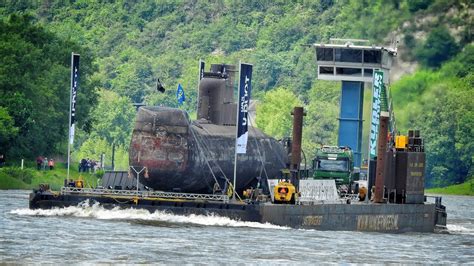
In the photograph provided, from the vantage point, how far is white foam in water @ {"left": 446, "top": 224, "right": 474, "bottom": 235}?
117963 millimetres

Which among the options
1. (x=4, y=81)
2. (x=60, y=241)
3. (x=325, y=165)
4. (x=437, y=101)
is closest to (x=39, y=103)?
(x=4, y=81)

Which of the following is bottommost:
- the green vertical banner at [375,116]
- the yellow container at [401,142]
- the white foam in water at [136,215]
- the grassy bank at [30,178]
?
the white foam in water at [136,215]

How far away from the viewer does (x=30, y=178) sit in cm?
15200

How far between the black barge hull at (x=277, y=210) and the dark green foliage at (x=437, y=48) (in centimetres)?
3393

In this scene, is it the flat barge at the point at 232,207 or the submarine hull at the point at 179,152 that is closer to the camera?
the flat barge at the point at 232,207

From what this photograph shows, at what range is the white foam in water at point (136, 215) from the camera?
102 m

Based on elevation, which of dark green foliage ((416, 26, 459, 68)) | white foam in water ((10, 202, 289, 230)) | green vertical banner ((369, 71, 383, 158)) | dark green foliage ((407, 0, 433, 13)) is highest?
dark green foliage ((407, 0, 433, 13))

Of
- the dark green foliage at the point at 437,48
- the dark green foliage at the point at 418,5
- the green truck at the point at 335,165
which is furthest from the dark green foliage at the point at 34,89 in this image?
the green truck at the point at 335,165

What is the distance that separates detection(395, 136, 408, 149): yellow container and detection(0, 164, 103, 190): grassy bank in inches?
1392

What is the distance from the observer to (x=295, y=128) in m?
109

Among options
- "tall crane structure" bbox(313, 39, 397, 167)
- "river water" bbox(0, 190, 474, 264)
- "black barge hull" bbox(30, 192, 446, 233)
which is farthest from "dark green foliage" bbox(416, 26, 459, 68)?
"river water" bbox(0, 190, 474, 264)

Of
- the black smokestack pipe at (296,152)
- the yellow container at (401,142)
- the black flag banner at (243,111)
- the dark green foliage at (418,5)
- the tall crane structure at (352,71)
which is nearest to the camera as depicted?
the black flag banner at (243,111)

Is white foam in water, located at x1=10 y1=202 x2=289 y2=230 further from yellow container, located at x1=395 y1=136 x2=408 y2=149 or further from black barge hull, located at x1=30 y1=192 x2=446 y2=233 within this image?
yellow container, located at x1=395 y1=136 x2=408 y2=149

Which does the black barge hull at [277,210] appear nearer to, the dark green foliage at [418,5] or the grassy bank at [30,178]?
the dark green foliage at [418,5]
